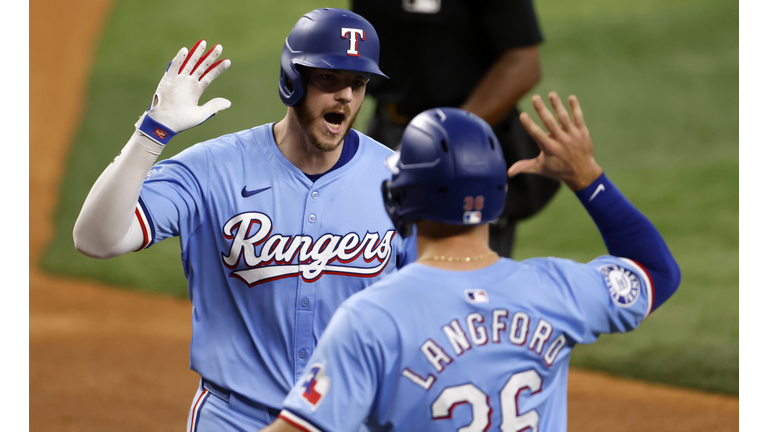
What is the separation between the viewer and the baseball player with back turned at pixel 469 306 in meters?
1.78

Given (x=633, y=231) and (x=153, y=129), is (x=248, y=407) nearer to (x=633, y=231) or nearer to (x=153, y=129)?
(x=153, y=129)

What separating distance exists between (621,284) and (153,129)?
141 cm

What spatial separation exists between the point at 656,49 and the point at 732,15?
6.15 ft

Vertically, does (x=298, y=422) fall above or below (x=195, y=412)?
above

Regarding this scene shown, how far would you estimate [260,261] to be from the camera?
8.91 ft

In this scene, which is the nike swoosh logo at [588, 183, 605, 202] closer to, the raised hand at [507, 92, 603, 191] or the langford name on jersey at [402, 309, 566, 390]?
the raised hand at [507, 92, 603, 191]

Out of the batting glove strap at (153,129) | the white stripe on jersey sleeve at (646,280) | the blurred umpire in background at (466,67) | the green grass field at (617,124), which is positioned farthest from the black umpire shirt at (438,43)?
the green grass field at (617,124)

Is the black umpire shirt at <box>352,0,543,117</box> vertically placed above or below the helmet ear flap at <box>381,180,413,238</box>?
above

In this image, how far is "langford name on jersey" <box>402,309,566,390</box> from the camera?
1.80 metres

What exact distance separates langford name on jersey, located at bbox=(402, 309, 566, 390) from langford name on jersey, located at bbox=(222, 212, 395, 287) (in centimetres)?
98

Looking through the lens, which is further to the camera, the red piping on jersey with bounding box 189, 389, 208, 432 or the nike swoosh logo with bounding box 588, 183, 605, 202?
the red piping on jersey with bounding box 189, 389, 208, 432

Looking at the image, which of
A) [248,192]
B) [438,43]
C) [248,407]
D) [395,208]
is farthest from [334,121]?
[438,43]

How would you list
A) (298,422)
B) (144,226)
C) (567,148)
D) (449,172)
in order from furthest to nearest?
(144,226), (567,148), (449,172), (298,422)

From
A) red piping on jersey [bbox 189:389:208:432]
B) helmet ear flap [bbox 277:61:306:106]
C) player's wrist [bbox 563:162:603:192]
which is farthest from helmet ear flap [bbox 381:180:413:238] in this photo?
red piping on jersey [bbox 189:389:208:432]
